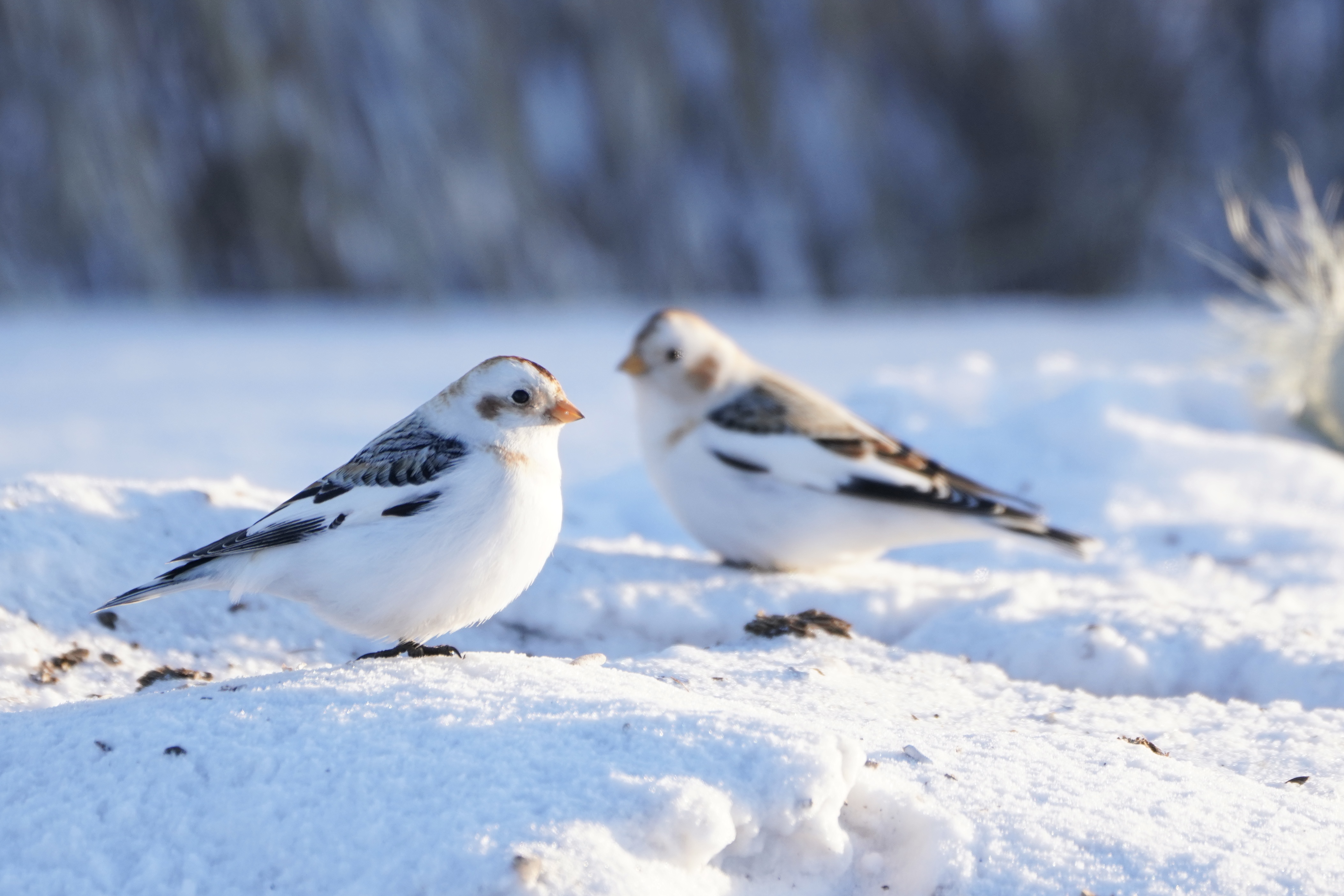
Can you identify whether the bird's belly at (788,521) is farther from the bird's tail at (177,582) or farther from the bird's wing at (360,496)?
the bird's tail at (177,582)

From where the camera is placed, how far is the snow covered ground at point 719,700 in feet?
5.77

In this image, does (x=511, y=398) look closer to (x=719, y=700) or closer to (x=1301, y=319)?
(x=719, y=700)

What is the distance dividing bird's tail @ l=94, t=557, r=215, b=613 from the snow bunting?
163 centimetres

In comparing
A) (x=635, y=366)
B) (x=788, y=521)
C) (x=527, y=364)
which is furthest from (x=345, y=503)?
(x=635, y=366)

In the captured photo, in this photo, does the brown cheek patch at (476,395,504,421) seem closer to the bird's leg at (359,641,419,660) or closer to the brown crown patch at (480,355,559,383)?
the brown crown patch at (480,355,559,383)

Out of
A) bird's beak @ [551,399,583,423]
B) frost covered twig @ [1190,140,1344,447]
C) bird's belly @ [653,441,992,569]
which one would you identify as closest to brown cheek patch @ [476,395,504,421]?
bird's beak @ [551,399,583,423]

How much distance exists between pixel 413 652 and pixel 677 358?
1.73 metres

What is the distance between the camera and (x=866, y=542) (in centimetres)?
374

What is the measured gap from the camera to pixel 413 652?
2.51 metres

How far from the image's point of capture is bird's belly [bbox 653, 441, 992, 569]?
3.67m

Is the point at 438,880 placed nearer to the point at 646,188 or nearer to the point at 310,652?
the point at 310,652

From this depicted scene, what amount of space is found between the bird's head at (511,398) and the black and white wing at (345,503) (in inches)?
3.3

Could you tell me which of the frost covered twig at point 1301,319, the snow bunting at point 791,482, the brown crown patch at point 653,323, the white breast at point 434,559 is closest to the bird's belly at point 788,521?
the snow bunting at point 791,482

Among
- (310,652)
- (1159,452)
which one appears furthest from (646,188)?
(310,652)
